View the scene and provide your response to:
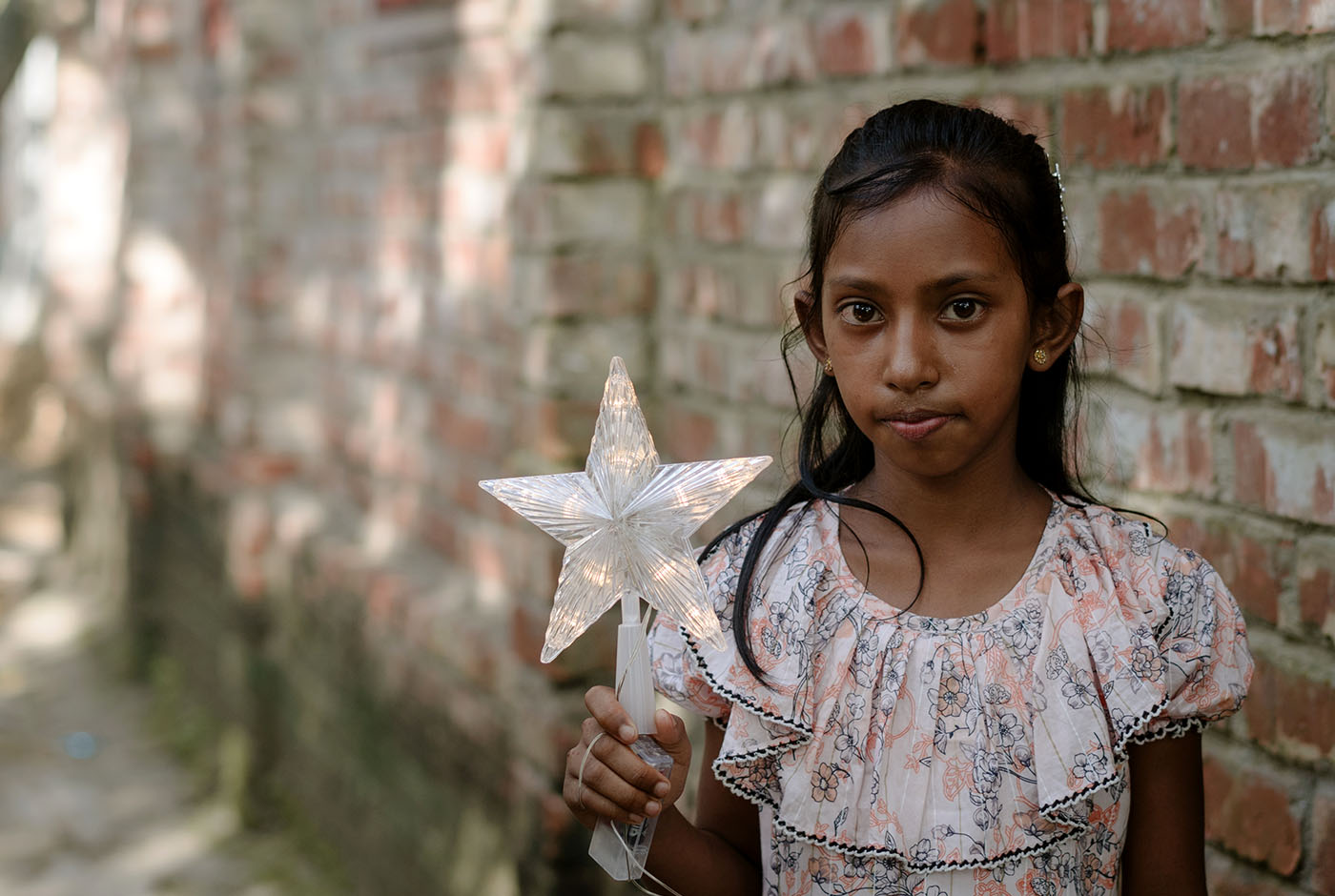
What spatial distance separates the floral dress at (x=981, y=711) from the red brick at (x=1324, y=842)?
0.36 metres

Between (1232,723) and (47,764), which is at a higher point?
(1232,723)

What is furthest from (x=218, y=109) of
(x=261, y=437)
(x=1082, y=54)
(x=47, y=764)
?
(x=1082, y=54)

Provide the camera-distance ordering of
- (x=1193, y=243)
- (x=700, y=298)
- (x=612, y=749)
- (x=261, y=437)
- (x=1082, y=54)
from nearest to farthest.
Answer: (x=612, y=749)
(x=1193, y=243)
(x=1082, y=54)
(x=700, y=298)
(x=261, y=437)

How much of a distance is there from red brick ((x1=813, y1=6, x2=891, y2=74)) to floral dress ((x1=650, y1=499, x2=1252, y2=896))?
3.45 ft

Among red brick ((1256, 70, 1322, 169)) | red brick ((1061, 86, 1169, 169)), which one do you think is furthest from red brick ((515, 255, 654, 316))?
red brick ((1256, 70, 1322, 169))

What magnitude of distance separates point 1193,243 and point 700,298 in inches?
48.3

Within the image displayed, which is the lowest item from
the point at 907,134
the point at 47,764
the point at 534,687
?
the point at 47,764

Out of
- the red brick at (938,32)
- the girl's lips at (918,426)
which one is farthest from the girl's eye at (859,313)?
the red brick at (938,32)

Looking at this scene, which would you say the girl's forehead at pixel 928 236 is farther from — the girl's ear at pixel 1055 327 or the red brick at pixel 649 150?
the red brick at pixel 649 150

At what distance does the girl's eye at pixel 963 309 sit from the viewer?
1.48 m

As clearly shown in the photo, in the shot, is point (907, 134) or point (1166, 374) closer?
point (907, 134)

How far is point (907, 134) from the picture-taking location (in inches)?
60.6

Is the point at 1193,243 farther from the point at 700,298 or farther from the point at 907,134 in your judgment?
the point at 700,298

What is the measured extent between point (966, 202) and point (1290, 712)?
31.9 inches
